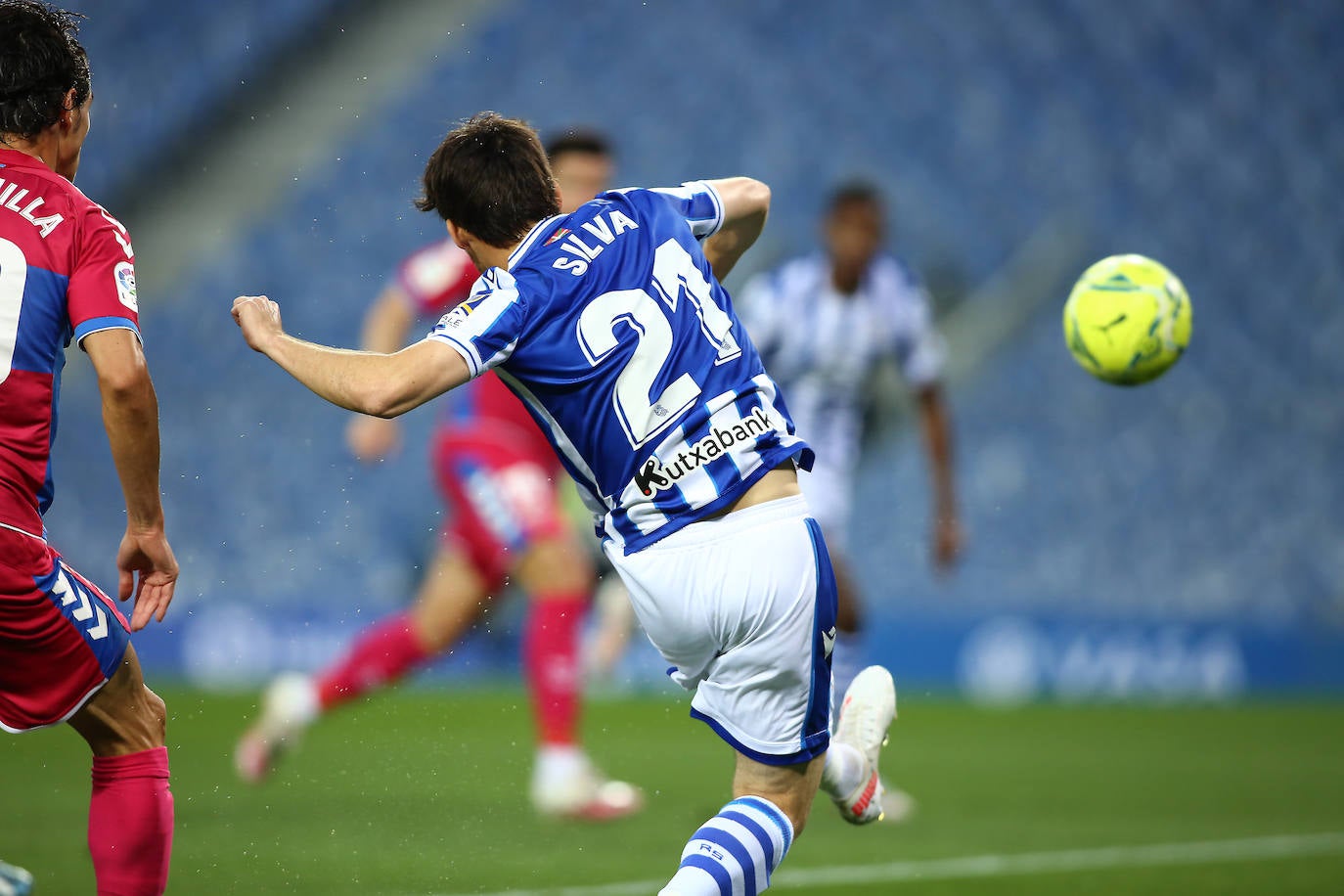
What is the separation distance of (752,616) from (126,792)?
132 cm

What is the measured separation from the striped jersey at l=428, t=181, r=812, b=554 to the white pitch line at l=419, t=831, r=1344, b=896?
1.51 meters

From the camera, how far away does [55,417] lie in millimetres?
3027

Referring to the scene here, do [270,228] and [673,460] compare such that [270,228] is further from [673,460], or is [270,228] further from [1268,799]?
[673,460]

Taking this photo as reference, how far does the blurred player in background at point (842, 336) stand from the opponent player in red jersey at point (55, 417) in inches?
170

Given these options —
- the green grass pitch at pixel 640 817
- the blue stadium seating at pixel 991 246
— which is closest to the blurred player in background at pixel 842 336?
the green grass pitch at pixel 640 817

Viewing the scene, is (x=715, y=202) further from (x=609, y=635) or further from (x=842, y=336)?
(x=609, y=635)

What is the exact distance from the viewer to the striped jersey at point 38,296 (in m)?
2.87

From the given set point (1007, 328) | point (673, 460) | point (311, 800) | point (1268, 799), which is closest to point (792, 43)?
point (1007, 328)

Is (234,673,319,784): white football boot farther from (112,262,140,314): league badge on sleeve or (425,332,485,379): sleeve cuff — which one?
(425,332,485,379): sleeve cuff

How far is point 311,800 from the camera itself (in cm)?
500

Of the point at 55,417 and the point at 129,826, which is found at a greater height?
the point at 55,417

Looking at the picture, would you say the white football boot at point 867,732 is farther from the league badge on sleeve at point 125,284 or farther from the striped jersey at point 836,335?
the striped jersey at point 836,335

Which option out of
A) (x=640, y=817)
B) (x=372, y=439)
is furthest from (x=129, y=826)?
(x=640, y=817)

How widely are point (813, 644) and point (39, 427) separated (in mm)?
1560
